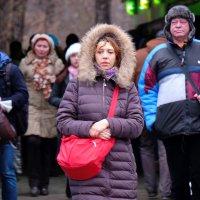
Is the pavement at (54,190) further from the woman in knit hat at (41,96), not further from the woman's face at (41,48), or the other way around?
the woman's face at (41,48)

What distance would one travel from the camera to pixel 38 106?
11.5 m

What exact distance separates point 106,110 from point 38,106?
467 centimetres

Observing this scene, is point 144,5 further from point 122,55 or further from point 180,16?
point 122,55

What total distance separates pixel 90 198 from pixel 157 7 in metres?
9.90

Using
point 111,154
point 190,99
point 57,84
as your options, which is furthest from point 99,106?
point 57,84

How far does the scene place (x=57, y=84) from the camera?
36.0ft

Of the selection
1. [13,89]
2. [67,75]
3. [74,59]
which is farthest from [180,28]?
[67,75]

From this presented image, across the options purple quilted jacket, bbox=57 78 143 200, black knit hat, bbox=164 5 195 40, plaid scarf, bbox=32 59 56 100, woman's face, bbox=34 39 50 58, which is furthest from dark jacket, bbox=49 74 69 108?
purple quilted jacket, bbox=57 78 143 200

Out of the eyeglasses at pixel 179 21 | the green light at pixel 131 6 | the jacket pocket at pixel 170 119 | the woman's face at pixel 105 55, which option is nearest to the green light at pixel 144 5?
the green light at pixel 131 6

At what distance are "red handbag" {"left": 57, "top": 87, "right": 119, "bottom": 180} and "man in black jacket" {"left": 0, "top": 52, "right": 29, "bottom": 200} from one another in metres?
1.61

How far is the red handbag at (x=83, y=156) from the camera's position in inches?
266

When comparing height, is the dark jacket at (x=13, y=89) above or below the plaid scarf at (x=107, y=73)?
below

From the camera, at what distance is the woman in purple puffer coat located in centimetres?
686

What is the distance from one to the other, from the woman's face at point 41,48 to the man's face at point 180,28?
350cm
